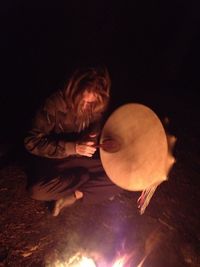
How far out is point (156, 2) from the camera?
746 cm

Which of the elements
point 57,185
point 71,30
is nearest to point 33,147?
point 57,185

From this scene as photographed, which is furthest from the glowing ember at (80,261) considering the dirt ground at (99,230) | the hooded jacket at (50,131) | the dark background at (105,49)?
the dark background at (105,49)

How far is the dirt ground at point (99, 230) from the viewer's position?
2516 mm

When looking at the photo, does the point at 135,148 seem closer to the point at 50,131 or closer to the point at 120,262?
the point at 50,131

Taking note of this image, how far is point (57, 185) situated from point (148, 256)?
0.94 metres

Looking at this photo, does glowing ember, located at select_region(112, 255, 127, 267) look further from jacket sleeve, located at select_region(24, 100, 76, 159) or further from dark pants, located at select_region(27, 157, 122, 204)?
jacket sleeve, located at select_region(24, 100, 76, 159)

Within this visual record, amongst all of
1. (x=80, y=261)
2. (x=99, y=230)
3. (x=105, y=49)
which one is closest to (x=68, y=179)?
(x=99, y=230)

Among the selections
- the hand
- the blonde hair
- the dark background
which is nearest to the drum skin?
the hand

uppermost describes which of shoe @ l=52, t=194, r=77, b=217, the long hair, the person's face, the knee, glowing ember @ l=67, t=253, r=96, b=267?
the long hair

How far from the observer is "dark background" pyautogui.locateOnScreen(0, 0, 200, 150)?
5.25 m

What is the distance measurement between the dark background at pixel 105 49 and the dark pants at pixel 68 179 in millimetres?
1332

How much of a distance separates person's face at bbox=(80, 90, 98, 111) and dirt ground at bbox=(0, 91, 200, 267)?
1.00 metres

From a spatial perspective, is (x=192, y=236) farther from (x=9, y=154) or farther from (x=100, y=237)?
(x=9, y=154)

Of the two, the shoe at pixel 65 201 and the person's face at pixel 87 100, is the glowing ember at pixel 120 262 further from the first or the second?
the person's face at pixel 87 100
